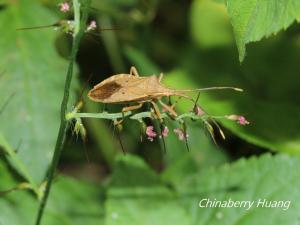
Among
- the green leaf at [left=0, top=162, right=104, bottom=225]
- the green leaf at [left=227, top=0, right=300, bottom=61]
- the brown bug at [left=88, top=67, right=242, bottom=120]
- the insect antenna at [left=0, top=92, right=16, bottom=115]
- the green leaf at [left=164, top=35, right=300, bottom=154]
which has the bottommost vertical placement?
the green leaf at [left=0, top=162, right=104, bottom=225]

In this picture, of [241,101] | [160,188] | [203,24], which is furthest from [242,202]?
[203,24]

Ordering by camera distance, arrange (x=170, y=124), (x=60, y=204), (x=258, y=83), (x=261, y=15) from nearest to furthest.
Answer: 1. (x=261, y=15)
2. (x=60, y=204)
3. (x=258, y=83)
4. (x=170, y=124)

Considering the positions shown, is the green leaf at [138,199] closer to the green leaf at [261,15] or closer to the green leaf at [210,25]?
the green leaf at [261,15]

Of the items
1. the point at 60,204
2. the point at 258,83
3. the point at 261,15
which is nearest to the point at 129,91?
the point at 261,15

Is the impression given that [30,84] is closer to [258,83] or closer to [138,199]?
[138,199]

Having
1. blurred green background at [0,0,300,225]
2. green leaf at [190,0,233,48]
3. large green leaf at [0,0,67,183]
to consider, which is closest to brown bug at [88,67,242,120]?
blurred green background at [0,0,300,225]

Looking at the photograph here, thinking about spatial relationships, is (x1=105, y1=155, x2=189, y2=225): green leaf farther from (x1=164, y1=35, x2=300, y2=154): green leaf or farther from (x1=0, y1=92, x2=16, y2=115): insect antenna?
(x1=0, y1=92, x2=16, y2=115): insect antenna

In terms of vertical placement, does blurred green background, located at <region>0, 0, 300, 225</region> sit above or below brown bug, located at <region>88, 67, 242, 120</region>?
below
